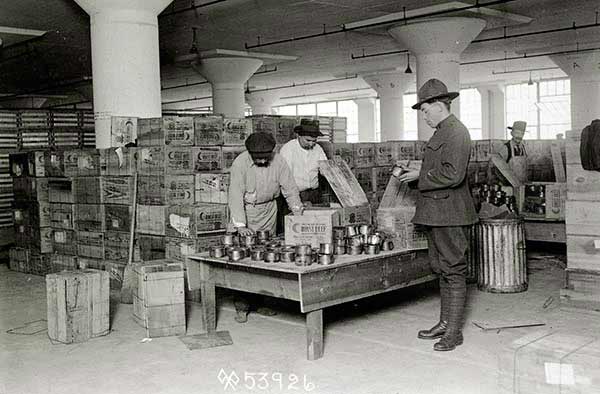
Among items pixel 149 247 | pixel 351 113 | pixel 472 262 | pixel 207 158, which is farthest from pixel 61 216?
pixel 351 113

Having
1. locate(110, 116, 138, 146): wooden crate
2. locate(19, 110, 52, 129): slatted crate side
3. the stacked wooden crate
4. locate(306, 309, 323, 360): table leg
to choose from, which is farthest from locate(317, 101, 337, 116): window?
locate(306, 309, 323, 360): table leg

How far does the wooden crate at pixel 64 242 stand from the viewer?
30.6 feet

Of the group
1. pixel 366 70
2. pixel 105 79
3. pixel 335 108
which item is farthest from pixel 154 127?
pixel 335 108

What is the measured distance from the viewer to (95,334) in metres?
6.28

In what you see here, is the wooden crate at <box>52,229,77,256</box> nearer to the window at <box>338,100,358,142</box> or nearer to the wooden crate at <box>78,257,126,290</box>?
the wooden crate at <box>78,257,126,290</box>

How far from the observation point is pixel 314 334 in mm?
5305

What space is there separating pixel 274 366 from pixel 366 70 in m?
20.0

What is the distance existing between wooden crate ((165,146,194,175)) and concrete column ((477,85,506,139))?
22754 millimetres

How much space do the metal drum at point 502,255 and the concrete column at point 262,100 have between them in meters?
23.5

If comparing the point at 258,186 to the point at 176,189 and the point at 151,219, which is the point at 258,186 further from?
the point at 151,219

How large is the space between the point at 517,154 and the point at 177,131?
566 cm

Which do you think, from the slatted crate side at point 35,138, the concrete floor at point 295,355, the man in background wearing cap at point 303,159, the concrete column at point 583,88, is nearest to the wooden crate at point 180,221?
the concrete floor at point 295,355

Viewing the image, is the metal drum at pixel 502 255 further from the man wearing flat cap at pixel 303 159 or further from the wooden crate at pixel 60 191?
the wooden crate at pixel 60 191

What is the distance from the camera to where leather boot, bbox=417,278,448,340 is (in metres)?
5.68
